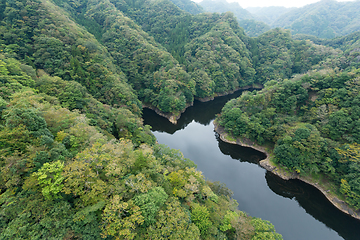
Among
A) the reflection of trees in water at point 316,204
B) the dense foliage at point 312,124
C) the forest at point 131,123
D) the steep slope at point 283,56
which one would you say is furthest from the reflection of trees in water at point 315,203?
the steep slope at point 283,56

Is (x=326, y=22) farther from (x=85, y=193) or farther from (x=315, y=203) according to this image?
(x=85, y=193)

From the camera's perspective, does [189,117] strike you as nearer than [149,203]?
No

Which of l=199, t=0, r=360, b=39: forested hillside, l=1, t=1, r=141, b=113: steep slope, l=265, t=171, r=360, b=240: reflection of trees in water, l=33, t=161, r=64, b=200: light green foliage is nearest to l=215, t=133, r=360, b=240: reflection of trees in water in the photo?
l=265, t=171, r=360, b=240: reflection of trees in water

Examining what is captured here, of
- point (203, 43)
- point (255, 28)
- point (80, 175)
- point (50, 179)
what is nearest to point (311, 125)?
point (80, 175)

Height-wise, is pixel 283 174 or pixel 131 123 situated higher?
pixel 283 174

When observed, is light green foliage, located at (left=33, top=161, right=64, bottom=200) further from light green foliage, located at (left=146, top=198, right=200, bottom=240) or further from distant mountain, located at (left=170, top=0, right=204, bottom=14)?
distant mountain, located at (left=170, top=0, right=204, bottom=14)

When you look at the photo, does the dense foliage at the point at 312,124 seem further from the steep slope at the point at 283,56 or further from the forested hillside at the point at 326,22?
the forested hillside at the point at 326,22

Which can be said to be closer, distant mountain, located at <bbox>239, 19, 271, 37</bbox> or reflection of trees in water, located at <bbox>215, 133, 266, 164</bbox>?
reflection of trees in water, located at <bbox>215, 133, 266, 164</bbox>
